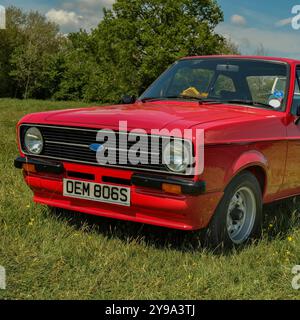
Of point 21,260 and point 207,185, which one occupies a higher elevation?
point 207,185

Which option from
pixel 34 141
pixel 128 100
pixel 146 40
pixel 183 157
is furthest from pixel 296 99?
pixel 146 40

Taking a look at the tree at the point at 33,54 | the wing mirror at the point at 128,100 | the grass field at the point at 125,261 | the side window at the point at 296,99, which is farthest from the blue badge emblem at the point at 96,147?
the tree at the point at 33,54

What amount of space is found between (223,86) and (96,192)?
1.87m

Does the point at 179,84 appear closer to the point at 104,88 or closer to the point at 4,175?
the point at 4,175

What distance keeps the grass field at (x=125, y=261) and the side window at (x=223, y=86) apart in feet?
4.50

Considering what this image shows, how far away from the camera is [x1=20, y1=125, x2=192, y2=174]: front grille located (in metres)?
3.65

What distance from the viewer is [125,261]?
3709 mm

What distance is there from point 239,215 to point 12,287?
198 centimetres

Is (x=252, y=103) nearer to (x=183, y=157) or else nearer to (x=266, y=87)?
(x=266, y=87)

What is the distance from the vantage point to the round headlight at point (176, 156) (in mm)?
3523

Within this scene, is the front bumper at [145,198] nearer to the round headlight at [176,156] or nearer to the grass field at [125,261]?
the round headlight at [176,156]

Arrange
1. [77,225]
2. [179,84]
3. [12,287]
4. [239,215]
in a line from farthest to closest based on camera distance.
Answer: [179,84]
[77,225]
[239,215]
[12,287]

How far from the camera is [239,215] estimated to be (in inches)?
166
